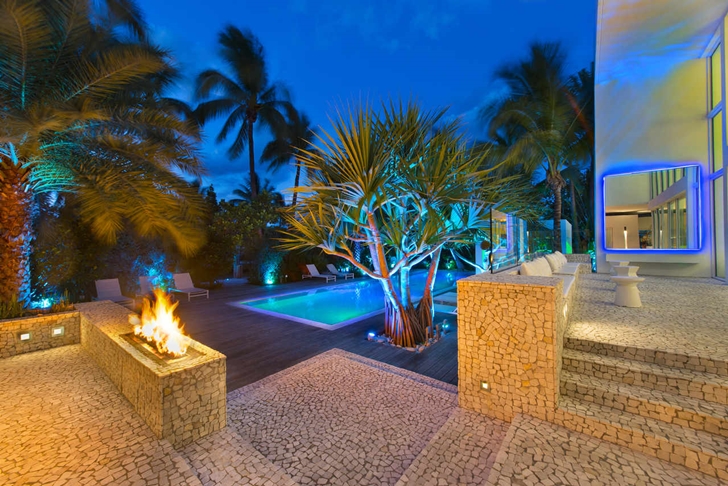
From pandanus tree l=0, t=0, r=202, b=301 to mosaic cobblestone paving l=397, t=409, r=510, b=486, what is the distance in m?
5.78

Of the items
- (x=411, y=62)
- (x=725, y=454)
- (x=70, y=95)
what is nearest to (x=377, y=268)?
(x=725, y=454)

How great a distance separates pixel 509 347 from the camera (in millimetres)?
2754

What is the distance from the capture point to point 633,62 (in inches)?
341

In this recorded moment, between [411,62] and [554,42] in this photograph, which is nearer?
[554,42]

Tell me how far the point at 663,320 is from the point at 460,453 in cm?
372

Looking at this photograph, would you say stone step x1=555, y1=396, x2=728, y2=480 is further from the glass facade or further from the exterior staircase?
the glass facade

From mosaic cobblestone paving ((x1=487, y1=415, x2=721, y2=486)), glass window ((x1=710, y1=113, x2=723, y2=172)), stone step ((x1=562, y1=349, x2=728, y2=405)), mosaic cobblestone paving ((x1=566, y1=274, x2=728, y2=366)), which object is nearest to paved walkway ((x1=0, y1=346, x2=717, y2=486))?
mosaic cobblestone paving ((x1=487, y1=415, x2=721, y2=486))

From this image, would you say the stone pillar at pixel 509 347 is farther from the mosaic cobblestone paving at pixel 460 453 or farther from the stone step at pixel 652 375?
the stone step at pixel 652 375

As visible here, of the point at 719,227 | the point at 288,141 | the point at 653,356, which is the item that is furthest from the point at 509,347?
the point at 288,141

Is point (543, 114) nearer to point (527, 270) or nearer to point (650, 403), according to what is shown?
point (527, 270)

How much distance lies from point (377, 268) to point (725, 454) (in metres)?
4.02

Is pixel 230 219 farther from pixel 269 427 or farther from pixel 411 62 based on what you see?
pixel 411 62

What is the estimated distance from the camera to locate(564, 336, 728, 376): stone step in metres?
2.68

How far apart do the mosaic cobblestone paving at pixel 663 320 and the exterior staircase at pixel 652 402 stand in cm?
14
